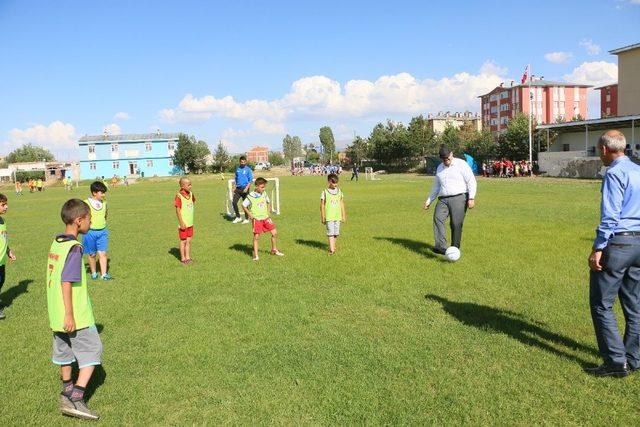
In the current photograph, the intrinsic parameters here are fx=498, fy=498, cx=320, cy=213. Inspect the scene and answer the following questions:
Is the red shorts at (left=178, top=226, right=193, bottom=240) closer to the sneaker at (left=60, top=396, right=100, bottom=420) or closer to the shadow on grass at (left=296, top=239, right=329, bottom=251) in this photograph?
the shadow on grass at (left=296, top=239, right=329, bottom=251)

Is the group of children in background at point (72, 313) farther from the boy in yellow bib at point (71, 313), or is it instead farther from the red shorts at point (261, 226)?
the red shorts at point (261, 226)

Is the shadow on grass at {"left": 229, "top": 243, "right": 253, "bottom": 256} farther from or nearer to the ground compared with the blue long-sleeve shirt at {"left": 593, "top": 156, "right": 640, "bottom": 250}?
nearer to the ground

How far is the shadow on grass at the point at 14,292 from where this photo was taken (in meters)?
8.03

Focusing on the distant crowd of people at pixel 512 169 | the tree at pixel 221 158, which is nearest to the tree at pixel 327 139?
the tree at pixel 221 158

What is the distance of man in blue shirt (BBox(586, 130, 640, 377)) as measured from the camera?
4.28 m

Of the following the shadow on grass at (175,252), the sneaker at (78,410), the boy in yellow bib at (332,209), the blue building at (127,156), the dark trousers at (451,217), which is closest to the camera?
the sneaker at (78,410)

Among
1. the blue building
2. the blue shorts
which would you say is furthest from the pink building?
the blue shorts

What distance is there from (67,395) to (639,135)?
149 ft

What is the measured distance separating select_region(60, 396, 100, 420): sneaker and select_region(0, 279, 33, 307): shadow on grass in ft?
14.8

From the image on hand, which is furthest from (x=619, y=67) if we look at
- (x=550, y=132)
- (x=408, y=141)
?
(x=408, y=141)

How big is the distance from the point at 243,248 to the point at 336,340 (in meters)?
6.76

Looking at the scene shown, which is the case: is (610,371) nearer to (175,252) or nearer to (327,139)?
(175,252)

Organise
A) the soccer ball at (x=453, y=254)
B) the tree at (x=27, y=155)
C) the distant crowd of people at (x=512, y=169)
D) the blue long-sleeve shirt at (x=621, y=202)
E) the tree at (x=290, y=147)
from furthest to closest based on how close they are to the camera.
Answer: the tree at (x=290, y=147) → the tree at (x=27, y=155) → the distant crowd of people at (x=512, y=169) → the soccer ball at (x=453, y=254) → the blue long-sleeve shirt at (x=621, y=202)

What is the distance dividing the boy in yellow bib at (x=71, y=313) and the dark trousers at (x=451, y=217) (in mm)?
7063
